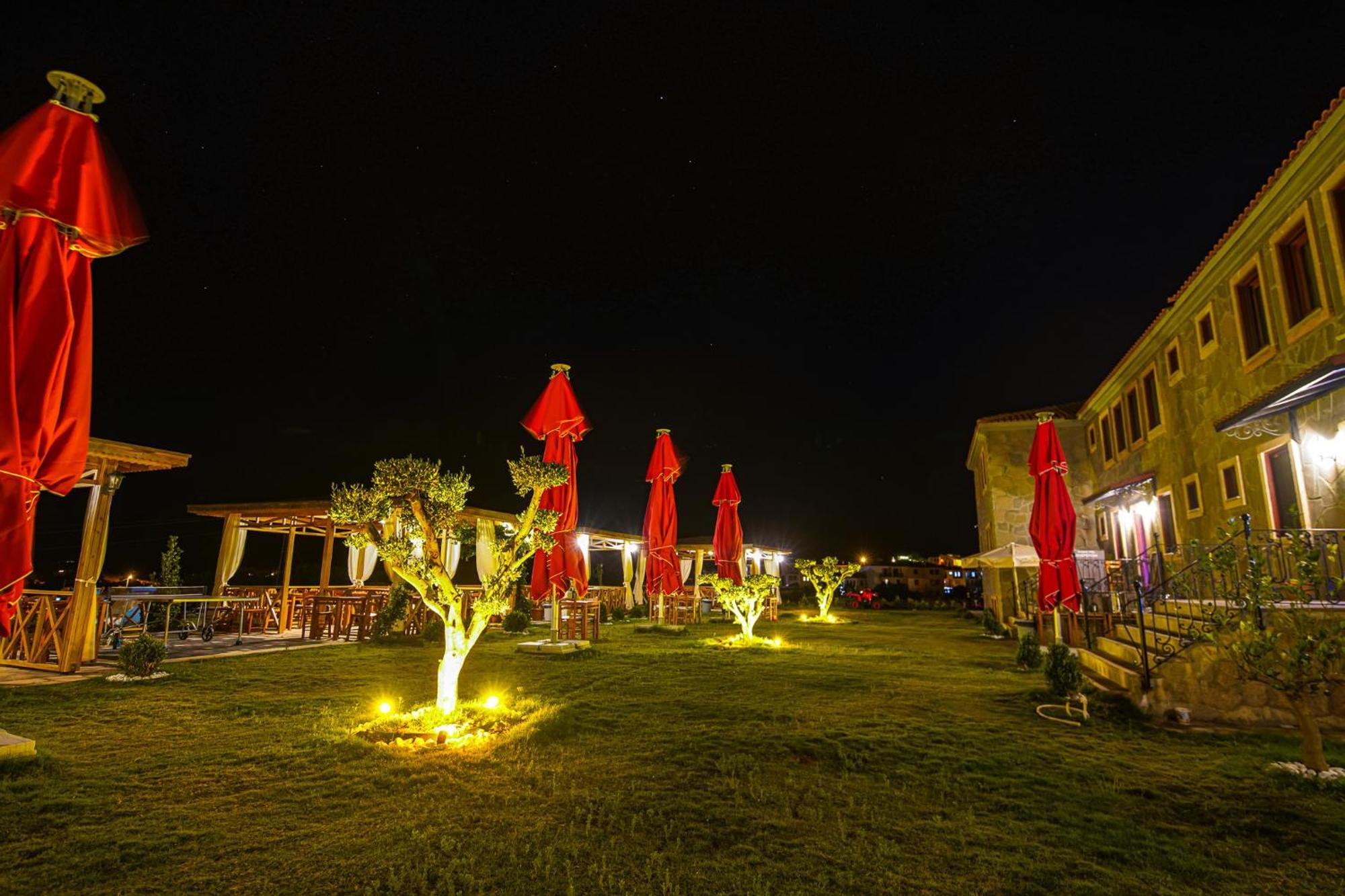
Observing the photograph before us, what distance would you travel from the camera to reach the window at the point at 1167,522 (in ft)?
37.3

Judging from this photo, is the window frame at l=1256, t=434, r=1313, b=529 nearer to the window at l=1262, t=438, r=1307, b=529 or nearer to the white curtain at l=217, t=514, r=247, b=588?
the window at l=1262, t=438, r=1307, b=529

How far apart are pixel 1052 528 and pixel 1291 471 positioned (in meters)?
2.77

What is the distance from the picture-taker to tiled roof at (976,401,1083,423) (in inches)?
711

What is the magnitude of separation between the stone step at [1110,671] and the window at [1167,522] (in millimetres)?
3967

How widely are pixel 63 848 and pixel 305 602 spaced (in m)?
11.2

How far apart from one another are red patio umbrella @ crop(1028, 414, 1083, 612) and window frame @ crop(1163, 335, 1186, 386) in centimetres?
334

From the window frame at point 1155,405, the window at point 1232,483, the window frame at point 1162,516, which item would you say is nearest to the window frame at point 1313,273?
the window at point 1232,483

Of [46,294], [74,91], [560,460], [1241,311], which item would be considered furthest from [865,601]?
[74,91]

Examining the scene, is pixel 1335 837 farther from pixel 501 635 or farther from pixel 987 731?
pixel 501 635

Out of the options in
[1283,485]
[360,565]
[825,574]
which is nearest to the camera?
[1283,485]

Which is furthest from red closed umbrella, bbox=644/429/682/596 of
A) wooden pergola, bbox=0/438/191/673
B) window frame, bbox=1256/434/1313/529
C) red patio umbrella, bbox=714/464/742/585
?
window frame, bbox=1256/434/1313/529

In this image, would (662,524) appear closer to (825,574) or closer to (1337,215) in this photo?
(825,574)

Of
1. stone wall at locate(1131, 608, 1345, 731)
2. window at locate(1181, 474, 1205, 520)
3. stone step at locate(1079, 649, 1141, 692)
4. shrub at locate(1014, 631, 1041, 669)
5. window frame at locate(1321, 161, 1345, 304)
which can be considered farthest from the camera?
window at locate(1181, 474, 1205, 520)

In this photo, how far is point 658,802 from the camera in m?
3.70
